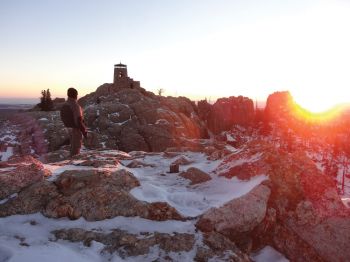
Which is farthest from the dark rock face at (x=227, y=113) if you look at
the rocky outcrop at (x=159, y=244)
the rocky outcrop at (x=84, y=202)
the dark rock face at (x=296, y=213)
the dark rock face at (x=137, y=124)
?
the rocky outcrop at (x=159, y=244)

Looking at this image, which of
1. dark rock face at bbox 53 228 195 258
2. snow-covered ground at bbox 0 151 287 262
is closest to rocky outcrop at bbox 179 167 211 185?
snow-covered ground at bbox 0 151 287 262

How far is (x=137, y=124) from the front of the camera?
53.6m

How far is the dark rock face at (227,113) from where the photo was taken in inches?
4948

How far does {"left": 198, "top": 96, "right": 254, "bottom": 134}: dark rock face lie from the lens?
12569 cm

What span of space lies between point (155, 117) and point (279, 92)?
115 meters

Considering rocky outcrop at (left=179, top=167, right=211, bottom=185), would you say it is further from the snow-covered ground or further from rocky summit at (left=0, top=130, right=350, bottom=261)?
the snow-covered ground

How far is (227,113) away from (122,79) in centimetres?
6544

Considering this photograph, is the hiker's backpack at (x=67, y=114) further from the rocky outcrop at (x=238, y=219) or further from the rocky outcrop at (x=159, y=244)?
the rocky outcrop at (x=238, y=219)

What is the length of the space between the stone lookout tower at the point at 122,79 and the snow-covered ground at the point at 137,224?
64.8 metres

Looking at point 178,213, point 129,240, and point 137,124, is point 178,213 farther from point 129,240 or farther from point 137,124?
point 137,124

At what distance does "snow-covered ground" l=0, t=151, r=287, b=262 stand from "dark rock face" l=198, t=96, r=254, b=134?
11062 cm

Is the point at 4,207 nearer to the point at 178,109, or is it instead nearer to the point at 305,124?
the point at 178,109

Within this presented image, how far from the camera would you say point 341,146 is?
4806 inches

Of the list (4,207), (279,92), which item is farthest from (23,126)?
(279,92)
